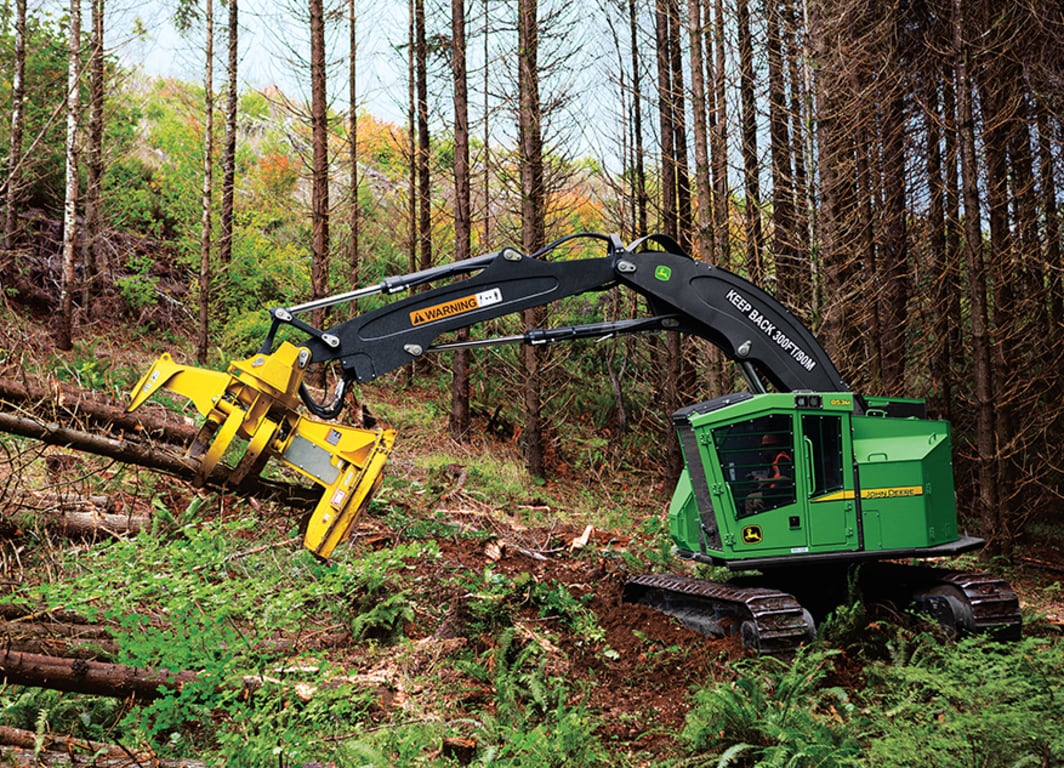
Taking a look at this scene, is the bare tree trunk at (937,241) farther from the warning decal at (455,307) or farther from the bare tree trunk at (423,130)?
the warning decal at (455,307)

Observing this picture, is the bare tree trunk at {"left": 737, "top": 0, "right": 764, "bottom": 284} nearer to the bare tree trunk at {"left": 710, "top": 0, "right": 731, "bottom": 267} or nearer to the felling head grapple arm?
the bare tree trunk at {"left": 710, "top": 0, "right": 731, "bottom": 267}

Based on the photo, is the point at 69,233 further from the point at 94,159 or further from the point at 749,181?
the point at 749,181

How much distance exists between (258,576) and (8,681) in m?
2.57

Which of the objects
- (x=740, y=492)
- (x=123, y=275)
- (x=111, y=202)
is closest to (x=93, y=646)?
(x=740, y=492)

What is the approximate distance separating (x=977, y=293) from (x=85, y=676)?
11109 millimetres

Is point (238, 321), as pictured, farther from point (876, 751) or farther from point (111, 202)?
point (876, 751)

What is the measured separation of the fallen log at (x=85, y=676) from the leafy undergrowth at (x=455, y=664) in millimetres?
92

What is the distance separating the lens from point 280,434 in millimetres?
6133

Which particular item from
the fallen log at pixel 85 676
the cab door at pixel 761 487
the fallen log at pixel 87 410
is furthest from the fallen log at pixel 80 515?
the cab door at pixel 761 487

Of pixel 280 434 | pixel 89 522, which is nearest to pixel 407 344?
pixel 280 434

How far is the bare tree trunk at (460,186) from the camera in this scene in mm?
13977

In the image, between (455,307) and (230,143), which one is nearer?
(455,307)

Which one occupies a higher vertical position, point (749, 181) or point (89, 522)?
point (749, 181)

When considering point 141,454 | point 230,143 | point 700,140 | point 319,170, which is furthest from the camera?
point 230,143
